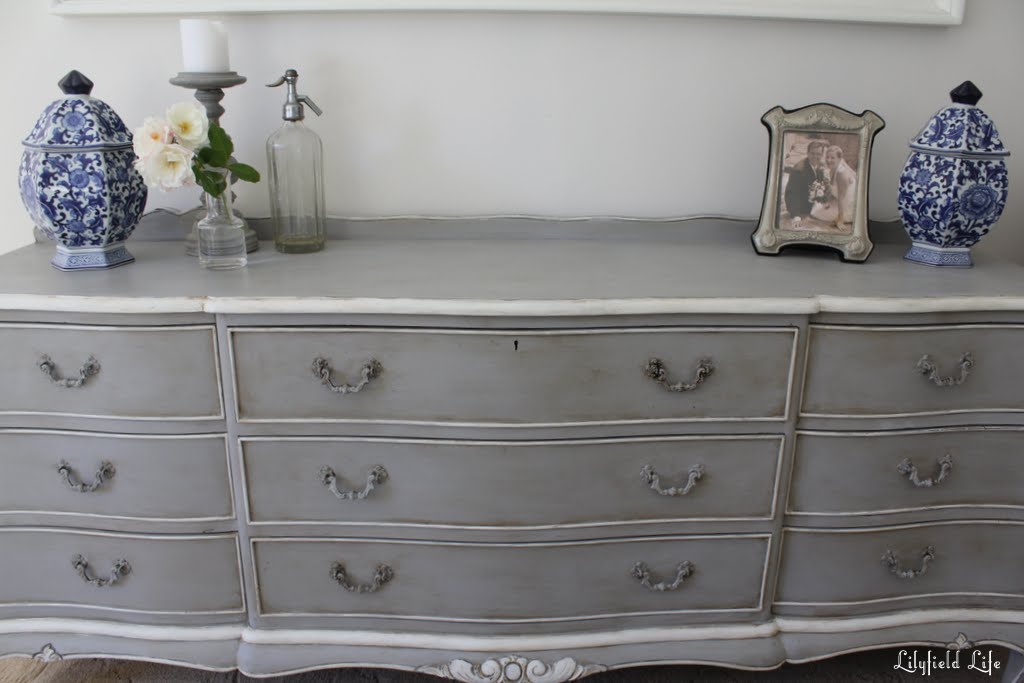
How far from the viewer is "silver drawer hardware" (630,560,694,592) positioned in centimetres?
142

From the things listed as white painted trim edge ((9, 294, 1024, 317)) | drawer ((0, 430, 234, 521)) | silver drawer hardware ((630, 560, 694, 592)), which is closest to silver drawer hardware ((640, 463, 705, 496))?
silver drawer hardware ((630, 560, 694, 592))

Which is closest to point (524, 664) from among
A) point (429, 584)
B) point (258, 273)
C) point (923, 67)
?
point (429, 584)

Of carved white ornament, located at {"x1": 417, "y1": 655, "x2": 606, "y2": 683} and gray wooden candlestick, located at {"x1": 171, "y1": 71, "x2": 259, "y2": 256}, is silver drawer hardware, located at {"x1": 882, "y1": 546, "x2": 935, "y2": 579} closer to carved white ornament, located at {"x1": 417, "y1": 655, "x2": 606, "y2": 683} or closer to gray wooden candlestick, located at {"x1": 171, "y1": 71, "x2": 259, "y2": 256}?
carved white ornament, located at {"x1": 417, "y1": 655, "x2": 606, "y2": 683}

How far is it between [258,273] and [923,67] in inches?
54.3

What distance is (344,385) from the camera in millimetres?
1294

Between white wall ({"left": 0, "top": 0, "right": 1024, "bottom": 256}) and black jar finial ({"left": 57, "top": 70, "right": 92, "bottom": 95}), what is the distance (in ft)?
0.82

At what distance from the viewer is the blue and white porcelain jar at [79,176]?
4.50 feet

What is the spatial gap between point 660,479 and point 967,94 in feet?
2.92

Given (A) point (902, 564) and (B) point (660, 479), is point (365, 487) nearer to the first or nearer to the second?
(B) point (660, 479)

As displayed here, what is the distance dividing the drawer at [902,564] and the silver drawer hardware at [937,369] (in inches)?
11.1

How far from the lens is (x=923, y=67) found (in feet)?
5.50

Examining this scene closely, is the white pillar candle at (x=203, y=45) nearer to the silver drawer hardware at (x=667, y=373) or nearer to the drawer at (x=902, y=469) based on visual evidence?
the silver drawer hardware at (x=667, y=373)

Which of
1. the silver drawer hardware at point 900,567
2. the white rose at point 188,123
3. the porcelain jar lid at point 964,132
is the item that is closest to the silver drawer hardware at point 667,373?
the silver drawer hardware at point 900,567

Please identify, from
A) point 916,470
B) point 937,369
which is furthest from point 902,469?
point 937,369
